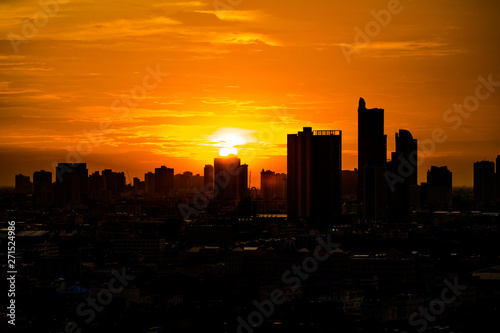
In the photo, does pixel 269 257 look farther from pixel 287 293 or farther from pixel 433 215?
pixel 433 215

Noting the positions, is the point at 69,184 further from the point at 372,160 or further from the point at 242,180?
the point at 372,160

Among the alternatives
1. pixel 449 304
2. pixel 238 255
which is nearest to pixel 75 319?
pixel 449 304

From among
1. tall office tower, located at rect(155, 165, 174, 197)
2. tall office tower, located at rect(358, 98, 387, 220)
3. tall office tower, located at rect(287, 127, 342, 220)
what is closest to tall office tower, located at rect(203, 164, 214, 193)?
tall office tower, located at rect(155, 165, 174, 197)

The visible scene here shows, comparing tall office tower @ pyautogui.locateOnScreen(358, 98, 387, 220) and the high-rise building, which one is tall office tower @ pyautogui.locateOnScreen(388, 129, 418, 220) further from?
the high-rise building

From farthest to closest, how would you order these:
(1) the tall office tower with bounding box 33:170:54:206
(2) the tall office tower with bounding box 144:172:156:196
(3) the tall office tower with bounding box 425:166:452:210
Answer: (2) the tall office tower with bounding box 144:172:156:196
(3) the tall office tower with bounding box 425:166:452:210
(1) the tall office tower with bounding box 33:170:54:206

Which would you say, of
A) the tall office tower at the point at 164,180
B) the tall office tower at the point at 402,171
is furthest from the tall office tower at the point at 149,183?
the tall office tower at the point at 402,171

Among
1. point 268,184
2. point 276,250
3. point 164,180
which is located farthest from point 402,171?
point 276,250

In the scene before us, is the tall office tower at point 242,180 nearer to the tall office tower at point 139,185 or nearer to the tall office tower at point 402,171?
the tall office tower at point 402,171
